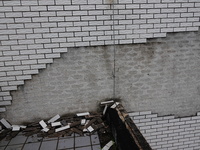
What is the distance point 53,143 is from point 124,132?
55.6 inches

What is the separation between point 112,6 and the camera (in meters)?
3.24

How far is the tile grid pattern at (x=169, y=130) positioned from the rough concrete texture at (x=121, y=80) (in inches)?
9.7

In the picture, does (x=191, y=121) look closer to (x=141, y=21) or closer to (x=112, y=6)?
(x=141, y=21)

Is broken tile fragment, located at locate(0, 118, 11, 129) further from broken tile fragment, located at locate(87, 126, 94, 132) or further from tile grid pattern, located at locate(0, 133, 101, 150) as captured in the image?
broken tile fragment, located at locate(87, 126, 94, 132)

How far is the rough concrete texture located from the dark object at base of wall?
1.82ft

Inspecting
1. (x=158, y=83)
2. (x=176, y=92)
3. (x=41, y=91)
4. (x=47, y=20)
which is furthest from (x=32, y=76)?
(x=176, y=92)

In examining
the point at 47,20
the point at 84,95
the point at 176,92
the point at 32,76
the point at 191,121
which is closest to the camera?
the point at 47,20

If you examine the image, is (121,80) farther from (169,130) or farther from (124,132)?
(169,130)

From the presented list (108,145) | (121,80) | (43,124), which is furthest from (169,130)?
(43,124)

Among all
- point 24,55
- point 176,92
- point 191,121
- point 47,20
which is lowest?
point 191,121

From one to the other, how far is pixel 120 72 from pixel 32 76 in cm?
198

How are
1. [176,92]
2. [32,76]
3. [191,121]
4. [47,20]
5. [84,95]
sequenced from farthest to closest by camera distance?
1. [191,121]
2. [176,92]
3. [84,95]
4. [32,76]
5. [47,20]

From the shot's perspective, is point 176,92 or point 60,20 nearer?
point 60,20

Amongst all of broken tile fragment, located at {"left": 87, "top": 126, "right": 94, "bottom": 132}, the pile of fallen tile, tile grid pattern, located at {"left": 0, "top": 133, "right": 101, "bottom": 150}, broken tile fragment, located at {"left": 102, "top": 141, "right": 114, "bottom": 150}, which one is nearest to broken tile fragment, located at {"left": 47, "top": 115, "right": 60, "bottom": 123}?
the pile of fallen tile
